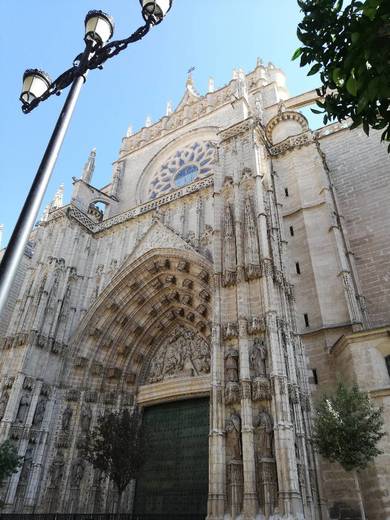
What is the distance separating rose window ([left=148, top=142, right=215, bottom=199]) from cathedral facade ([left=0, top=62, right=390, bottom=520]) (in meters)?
3.85

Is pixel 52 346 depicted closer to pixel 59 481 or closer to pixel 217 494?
pixel 59 481

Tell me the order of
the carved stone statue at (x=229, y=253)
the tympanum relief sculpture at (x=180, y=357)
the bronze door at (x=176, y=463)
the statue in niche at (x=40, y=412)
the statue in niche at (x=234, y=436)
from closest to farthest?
the statue in niche at (x=234, y=436), the carved stone statue at (x=229, y=253), the bronze door at (x=176, y=463), the statue in niche at (x=40, y=412), the tympanum relief sculpture at (x=180, y=357)

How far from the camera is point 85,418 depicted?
1295 centimetres

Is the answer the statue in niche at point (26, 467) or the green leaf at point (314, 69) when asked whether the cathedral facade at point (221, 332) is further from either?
the green leaf at point (314, 69)

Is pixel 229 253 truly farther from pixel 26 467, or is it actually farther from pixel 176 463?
pixel 26 467

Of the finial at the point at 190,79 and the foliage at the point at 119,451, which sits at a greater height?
the finial at the point at 190,79

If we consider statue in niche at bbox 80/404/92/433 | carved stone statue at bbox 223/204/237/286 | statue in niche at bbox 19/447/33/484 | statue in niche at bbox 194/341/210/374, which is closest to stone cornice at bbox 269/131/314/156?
carved stone statue at bbox 223/204/237/286

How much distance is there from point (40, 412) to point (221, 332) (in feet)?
21.9

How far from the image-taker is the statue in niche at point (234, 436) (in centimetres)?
835

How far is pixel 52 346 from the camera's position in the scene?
13.5 m

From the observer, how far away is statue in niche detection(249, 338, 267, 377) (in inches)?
356

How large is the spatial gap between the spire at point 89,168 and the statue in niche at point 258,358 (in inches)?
554

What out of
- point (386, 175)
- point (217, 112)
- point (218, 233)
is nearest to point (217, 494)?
point (218, 233)

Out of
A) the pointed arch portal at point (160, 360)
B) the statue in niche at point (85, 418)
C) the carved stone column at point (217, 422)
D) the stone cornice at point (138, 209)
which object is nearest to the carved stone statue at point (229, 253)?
the carved stone column at point (217, 422)
